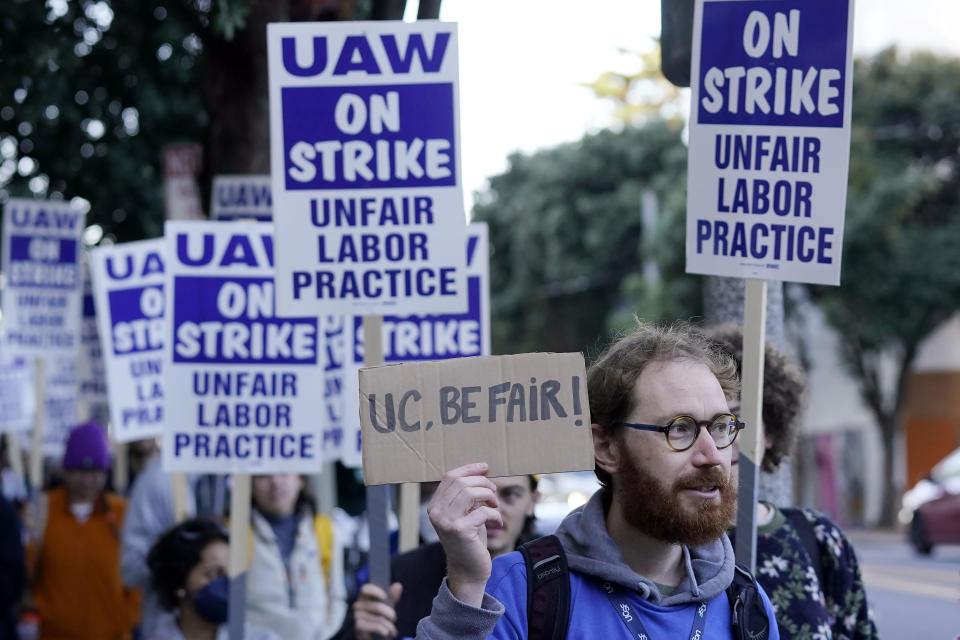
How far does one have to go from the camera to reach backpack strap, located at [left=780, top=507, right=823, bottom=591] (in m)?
4.38

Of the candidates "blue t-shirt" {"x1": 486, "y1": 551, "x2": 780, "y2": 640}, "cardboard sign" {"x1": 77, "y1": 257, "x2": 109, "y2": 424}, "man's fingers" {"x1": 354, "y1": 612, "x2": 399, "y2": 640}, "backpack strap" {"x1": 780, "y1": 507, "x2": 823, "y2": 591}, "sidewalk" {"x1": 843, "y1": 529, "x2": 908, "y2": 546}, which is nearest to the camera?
"blue t-shirt" {"x1": 486, "y1": 551, "x2": 780, "y2": 640}

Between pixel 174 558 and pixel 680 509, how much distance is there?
3.92 meters

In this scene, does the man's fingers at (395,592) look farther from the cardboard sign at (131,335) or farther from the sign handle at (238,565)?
the cardboard sign at (131,335)

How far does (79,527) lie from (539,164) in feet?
93.9

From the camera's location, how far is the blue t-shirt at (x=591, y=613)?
118 inches

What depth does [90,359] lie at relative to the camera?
13.1m

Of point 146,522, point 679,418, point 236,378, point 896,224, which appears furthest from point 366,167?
point 896,224

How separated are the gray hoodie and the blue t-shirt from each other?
2cm

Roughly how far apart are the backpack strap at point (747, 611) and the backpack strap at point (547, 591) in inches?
14.8

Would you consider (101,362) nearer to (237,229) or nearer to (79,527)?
(79,527)

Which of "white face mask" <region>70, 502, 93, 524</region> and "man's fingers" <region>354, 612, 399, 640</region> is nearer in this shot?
"man's fingers" <region>354, 612, 399, 640</region>

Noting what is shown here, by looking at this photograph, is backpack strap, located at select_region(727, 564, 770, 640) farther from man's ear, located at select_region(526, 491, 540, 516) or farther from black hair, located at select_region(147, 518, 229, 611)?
black hair, located at select_region(147, 518, 229, 611)

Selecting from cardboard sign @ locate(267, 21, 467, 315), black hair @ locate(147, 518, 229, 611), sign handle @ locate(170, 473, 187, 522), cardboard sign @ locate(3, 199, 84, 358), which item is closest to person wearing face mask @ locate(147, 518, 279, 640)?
black hair @ locate(147, 518, 229, 611)

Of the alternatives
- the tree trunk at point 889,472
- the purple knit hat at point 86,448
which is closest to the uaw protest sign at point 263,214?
the purple knit hat at point 86,448
